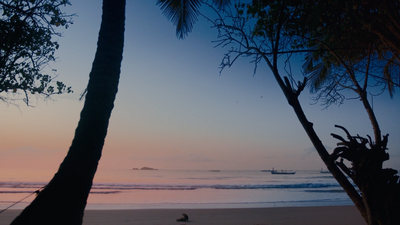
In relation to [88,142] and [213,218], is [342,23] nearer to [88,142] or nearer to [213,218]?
[88,142]

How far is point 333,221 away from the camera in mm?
8836

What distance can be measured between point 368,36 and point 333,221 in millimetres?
6650

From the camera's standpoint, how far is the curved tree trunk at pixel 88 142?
2049 millimetres

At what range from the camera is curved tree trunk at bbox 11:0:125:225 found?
2.05m

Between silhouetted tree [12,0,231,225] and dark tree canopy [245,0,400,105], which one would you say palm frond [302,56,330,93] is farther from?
silhouetted tree [12,0,231,225]

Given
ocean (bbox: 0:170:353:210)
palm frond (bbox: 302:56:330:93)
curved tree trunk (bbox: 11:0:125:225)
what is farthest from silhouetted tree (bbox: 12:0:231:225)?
ocean (bbox: 0:170:353:210)

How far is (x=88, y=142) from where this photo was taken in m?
2.46

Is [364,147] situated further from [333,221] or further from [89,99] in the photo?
[333,221]

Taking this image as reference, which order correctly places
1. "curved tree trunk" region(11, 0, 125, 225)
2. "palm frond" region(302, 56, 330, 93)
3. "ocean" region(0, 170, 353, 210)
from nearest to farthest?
"curved tree trunk" region(11, 0, 125, 225) < "palm frond" region(302, 56, 330, 93) < "ocean" region(0, 170, 353, 210)

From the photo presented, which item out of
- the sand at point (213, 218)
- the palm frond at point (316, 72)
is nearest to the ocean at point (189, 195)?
the sand at point (213, 218)

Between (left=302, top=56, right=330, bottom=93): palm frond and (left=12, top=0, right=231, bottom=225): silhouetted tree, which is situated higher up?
(left=302, top=56, right=330, bottom=93): palm frond

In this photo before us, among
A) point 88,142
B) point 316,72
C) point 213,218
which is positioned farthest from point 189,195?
point 88,142

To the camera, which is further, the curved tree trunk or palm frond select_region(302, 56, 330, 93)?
palm frond select_region(302, 56, 330, 93)

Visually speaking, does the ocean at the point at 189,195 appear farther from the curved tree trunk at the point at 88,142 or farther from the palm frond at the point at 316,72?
the curved tree trunk at the point at 88,142
